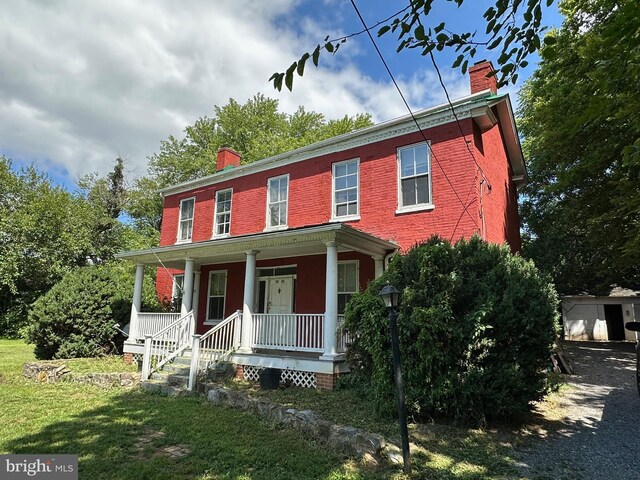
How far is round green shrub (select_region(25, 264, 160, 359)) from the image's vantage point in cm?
1238

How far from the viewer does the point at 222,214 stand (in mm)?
15125

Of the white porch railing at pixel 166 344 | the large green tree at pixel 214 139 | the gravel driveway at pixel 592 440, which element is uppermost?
the large green tree at pixel 214 139

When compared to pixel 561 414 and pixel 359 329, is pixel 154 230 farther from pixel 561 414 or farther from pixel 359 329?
pixel 561 414

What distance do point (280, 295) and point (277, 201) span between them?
3294 mm

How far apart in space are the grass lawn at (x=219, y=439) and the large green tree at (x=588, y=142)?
4207 mm

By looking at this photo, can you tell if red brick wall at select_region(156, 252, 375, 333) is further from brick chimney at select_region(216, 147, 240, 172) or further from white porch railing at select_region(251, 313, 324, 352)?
brick chimney at select_region(216, 147, 240, 172)

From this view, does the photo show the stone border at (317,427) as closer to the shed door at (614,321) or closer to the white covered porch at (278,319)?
the white covered porch at (278,319)

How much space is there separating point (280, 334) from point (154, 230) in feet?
79.2

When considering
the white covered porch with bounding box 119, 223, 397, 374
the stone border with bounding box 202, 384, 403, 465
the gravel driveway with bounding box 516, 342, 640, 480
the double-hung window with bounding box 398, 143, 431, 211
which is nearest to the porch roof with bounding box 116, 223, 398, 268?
the white covered porch with bounding box 119, 223, 397, 374

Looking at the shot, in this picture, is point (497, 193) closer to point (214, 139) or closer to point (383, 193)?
point (383, 193)

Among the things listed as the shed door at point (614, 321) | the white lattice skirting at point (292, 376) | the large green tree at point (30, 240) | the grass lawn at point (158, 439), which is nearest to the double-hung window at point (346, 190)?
the white lattice skirting at point (292, 376)

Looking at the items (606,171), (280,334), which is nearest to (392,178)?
(280,334)

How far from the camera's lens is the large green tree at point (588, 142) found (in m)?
4.63

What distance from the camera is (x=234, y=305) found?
13.9m
